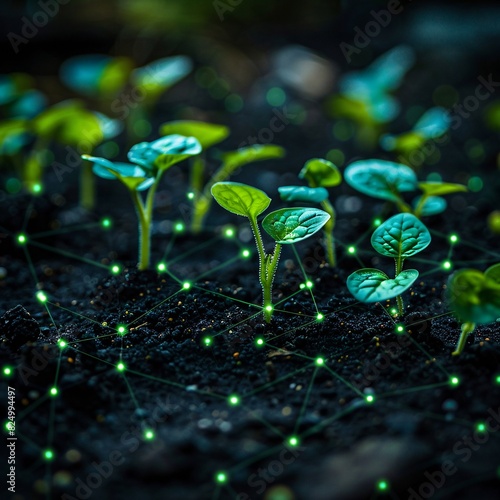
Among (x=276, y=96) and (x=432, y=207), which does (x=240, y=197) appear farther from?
(x=276, y=96)

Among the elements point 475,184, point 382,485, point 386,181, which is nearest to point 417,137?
point 475,184

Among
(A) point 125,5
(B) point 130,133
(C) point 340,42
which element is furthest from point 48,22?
(C) point 340,42

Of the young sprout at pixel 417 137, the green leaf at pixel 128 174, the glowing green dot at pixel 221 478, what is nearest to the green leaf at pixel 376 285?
the glowing green dot at pixel 221 478

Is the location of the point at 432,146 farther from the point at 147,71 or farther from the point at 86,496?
the point at 86,496

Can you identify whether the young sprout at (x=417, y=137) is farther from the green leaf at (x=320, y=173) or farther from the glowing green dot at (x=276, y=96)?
the glowing green dot at (x=276, y=96)

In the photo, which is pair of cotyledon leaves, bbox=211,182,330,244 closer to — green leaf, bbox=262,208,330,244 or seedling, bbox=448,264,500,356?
green leaf, bbox=262,208,330,244
